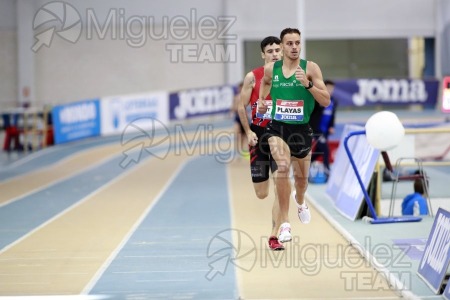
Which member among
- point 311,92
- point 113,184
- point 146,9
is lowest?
point 113,184

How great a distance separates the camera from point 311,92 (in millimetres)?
8555

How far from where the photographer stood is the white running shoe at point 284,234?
900 centimetres

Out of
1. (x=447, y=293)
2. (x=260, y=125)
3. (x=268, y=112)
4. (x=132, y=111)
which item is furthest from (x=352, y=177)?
(x=132, y=111)

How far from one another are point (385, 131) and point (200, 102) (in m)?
24.8

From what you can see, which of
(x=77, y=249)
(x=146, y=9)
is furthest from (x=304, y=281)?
(x=146, y=9)

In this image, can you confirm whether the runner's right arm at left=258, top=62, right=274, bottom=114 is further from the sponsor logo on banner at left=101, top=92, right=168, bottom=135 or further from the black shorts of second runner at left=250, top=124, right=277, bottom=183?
the sponsor logo on banner at left=101, top=92, right=168, bottom=135

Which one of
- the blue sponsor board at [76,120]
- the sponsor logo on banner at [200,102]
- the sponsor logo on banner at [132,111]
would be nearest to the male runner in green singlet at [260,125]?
the blue sponsor board at [76,120]

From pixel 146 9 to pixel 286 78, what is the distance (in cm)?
2962

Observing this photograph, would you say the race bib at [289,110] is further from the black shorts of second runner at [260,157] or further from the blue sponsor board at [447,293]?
the blue sponsor board at [447,293]

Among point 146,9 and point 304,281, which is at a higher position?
point 146,9

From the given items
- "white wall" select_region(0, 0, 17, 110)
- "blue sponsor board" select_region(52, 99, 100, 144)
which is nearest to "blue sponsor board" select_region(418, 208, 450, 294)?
"blue sponsor board" select_region(52, 99, 100, 144)

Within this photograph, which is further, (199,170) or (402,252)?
(199,170)

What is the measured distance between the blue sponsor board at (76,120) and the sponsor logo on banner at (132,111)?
27 cm

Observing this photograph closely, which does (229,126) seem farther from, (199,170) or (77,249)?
(77,249)
